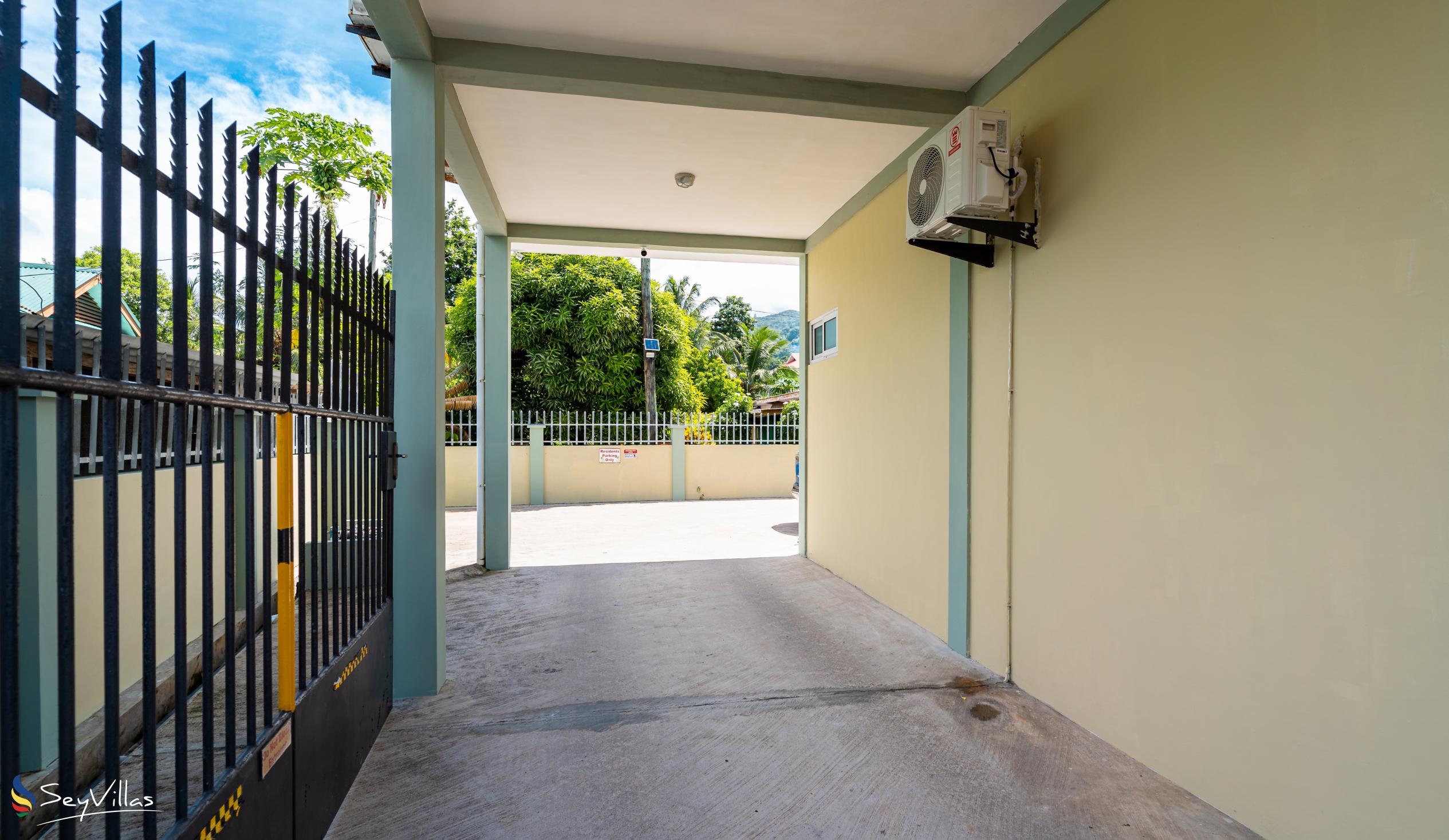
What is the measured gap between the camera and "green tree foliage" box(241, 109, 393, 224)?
656cm

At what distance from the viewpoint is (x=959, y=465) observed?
12.7ft

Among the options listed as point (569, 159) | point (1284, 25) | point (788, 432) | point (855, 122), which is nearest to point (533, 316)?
point (788, 432)

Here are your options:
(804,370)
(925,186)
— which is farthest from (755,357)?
(925,186)

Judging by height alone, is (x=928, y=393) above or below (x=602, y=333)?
below

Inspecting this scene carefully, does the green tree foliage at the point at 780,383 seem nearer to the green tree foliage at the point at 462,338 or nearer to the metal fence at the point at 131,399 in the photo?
the green tree foliage at the point at 462,338

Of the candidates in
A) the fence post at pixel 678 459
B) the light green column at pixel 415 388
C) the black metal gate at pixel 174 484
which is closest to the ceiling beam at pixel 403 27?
the light green column at pixel 415 388

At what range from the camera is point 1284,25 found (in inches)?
83.4

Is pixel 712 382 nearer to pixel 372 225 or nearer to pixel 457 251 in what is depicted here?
pixel 457 251

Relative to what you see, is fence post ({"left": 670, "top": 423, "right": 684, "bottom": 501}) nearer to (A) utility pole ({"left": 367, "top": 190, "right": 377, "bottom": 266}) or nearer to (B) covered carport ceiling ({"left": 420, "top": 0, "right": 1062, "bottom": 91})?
(A) utility pole ({"left": 367, "top": 190, "right": 377, "bottom": 266})

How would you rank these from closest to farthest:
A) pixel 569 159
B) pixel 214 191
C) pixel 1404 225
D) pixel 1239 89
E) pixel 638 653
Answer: pixel 214 191 → pixel 1404 225 → pixel 1239 89 → pixel 638 653 → pixel 569 159

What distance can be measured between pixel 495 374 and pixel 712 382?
1555cm

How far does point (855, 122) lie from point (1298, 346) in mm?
2763

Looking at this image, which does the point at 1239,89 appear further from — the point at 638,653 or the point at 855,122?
the point at 638,653

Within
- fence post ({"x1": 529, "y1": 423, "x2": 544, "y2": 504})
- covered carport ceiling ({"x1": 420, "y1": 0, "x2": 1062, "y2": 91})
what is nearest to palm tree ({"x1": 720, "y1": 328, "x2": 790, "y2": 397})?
fence post ({"x1": 529, "y1": 423, "x2": 544, "y2": 504})
